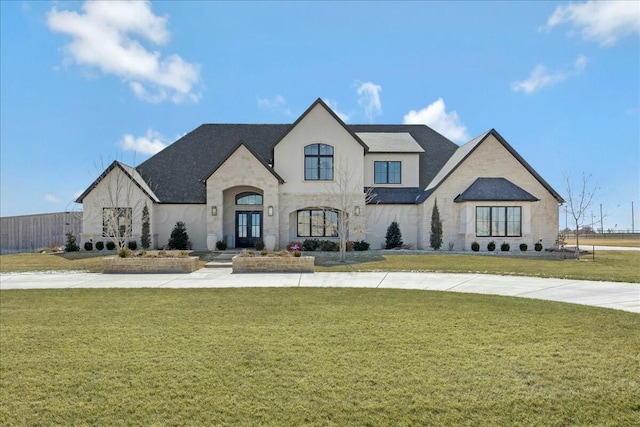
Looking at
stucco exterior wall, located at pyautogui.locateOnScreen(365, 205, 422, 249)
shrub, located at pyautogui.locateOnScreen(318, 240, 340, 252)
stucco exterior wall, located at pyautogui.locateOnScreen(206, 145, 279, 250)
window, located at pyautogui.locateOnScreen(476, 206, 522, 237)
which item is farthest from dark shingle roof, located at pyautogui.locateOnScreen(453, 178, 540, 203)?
stucco exterior wall, located at pyautogui.locateOnScreen(206, 145, 279, 250)

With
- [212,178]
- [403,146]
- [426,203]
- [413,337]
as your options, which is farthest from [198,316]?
[403,146]

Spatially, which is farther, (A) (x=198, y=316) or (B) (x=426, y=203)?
(B) (x=426, y=203)

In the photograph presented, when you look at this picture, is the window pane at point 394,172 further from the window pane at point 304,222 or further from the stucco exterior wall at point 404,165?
the window pane at point 304,222

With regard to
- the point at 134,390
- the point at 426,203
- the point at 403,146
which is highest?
the point at 403,146

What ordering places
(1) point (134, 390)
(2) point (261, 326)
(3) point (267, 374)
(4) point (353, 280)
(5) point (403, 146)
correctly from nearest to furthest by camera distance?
(1) point (134, 390) < (3) point (267, 374) < (2) point (261, 326) < (4) point (353, 280) < (5) point (403, 146)

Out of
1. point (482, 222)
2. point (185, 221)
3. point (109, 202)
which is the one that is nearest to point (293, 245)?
point (185, 221)

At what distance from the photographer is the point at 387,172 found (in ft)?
93.6

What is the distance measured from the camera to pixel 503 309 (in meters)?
8.61

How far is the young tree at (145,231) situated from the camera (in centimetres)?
2522

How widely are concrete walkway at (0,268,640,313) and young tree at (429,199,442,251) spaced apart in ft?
36.1

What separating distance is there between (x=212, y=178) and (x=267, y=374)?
21.2m

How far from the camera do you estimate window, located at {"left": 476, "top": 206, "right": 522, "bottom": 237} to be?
24.8m

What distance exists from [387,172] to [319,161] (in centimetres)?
540

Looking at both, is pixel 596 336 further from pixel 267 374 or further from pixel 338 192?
pixel 338 192
